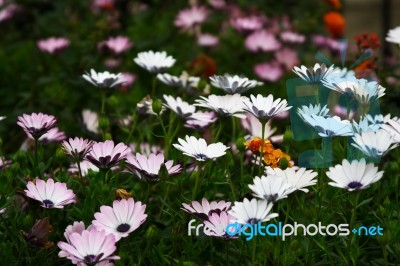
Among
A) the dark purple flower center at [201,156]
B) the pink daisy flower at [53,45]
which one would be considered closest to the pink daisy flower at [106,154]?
the dark purple flower center at [201,156]

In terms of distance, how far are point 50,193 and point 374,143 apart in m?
0.57

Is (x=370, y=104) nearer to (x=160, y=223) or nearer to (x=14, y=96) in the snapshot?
(x=160, y=223)

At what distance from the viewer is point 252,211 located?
129 cm

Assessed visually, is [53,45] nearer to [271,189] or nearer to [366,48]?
[366,48]

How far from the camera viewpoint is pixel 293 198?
1.47 m

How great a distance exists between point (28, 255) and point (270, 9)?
8.00 ft

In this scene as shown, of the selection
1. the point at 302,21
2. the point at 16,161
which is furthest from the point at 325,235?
the point at 302,21

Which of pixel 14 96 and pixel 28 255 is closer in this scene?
pixel 28 255

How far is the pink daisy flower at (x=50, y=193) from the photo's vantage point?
1.42 m

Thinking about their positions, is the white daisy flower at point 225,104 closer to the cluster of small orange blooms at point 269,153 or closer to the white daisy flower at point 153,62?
the cluster of small orange blooms at point 269,153

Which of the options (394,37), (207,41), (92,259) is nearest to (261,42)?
(207,41)

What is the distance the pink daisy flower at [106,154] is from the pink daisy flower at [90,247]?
0.18 meters

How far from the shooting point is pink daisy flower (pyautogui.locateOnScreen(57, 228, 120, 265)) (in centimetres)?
125

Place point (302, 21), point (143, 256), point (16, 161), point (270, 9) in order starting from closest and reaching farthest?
1. point (143, 256)
2. point (16, 161)
3. point (302, 21)
4. point (270, 9)
